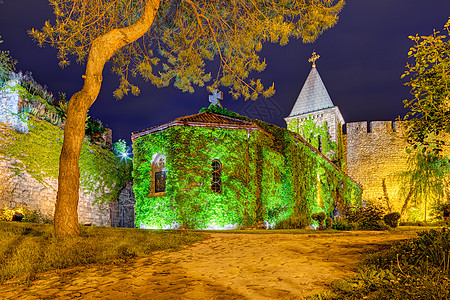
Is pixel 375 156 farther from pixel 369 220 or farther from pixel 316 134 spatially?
pixel 369 220

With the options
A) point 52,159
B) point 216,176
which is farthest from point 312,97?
point 52,159

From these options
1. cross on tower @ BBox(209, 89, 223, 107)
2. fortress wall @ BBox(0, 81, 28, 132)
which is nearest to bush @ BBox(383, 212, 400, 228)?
cross on tower @ BBox(209, 89, 223, 107)

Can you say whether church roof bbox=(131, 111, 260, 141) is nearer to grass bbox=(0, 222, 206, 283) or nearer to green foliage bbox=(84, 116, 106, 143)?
green foliage bbox=(84, 116, 106, 143)

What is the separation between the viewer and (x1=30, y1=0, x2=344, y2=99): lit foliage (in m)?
10.6

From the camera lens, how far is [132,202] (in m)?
20.4

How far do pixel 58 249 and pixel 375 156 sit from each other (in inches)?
1229

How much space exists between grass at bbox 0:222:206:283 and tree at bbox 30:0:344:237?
2380 mm

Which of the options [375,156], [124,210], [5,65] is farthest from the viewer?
[375,156]

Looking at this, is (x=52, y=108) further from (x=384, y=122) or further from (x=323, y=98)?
(x=384, y=122)

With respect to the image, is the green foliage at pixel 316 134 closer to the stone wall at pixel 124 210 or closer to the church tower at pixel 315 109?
the church tower at pixel 315 109

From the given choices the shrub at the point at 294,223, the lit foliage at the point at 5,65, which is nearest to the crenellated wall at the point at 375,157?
the shrub at the point at 294,223

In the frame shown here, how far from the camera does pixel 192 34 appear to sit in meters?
12.7

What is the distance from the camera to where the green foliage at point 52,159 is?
13.8 m

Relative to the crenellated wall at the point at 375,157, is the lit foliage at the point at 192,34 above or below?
above
